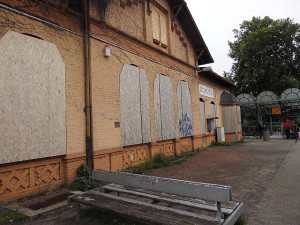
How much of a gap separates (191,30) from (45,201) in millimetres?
11501

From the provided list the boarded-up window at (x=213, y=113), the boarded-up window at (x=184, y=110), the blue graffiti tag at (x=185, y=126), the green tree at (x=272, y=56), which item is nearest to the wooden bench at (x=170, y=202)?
the blue graffiti tag at (x=185, y=126)

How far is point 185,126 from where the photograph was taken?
13242mm

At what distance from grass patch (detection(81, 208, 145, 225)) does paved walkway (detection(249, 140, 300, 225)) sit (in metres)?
1.97

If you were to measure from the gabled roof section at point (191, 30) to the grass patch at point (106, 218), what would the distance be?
10701 mm

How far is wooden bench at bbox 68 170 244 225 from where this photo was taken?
351 cm

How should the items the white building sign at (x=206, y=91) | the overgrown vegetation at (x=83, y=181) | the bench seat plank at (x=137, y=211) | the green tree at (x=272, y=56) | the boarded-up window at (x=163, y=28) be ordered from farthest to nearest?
the green tree at (x=272, y=56)
the white building sign at (x=206, y=91)
the boarded-up window at (x=163, y=28)
the overgrown vegetation at (x=83, y=181)
the bench seat plank at (x=137, y=211)

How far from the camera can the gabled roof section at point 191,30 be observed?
42.8ft

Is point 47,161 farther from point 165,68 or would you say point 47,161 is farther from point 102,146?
point 165,68

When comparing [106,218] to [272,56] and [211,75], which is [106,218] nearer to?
[211,75]

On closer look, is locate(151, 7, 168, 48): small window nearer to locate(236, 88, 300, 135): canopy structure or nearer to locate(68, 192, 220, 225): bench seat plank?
locate(68, 192, 220, 225): bench seat plank

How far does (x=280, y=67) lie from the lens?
30.5 meters

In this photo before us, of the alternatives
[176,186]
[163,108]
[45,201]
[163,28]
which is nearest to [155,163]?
[163,108]

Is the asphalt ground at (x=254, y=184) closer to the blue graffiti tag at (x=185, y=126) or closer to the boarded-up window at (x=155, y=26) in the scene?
the blue graffiti tag at (x=185, y=126)

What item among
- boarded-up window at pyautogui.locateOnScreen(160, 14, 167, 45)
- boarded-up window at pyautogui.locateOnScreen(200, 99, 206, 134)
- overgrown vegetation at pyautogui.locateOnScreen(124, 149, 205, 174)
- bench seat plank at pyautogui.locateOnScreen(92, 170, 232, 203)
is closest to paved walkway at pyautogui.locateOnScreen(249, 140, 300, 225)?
bench seat plank at pyautogui.locateOnScreen(92, 170, 232, 203)
